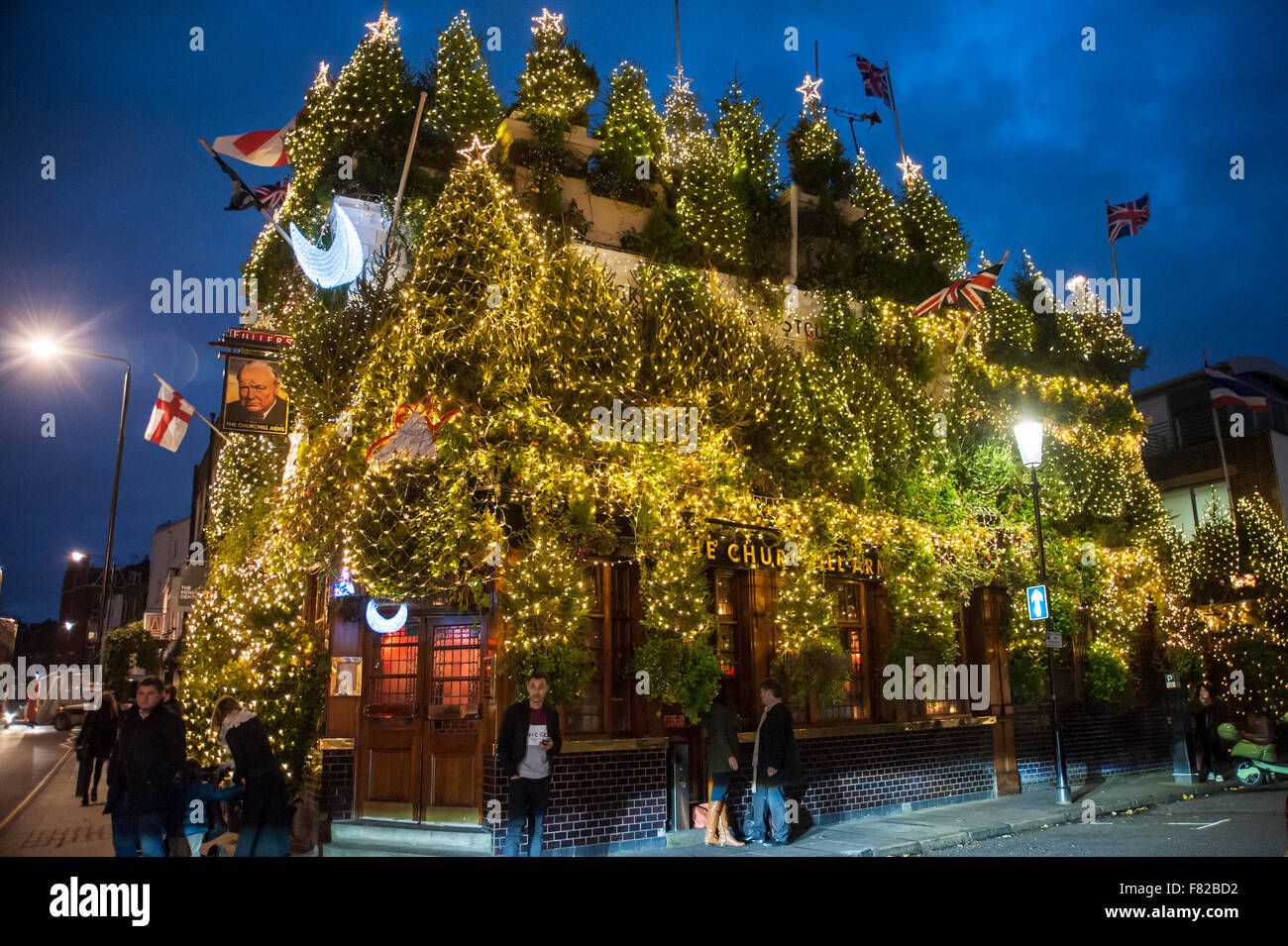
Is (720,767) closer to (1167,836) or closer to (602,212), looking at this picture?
(1167,836)

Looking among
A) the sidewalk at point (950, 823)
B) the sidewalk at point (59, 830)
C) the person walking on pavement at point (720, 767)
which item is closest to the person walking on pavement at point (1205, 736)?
the sidewalk at point (950, 823)

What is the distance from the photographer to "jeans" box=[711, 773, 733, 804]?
35.6ft

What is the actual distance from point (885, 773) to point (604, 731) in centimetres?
529

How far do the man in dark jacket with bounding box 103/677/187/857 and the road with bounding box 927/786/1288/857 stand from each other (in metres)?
8.47

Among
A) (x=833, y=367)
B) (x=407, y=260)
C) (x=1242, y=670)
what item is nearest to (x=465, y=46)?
(x=407, y=260)

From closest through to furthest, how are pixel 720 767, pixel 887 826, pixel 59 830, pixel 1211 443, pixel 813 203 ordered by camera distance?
1. pixel 720 767
2. pixel 887 826
3. pixel 59 830
4. pixel 813 203
5. pixel 1211 443

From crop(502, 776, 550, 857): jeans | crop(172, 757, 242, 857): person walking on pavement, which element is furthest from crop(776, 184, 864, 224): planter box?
crop(172, 757, 242, 857): person walking on pavement

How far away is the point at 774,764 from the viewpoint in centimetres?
1057

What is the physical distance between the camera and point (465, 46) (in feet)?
45.3

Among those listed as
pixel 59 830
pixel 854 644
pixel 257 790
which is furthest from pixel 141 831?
pixel 854 644

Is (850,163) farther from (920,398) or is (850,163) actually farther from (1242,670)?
(1242,670)

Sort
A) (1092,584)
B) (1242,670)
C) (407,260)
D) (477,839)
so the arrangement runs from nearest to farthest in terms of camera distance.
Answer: (477,839) < (407,260) < (1092,584) < (1242,670)

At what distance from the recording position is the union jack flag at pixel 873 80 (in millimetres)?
19438
